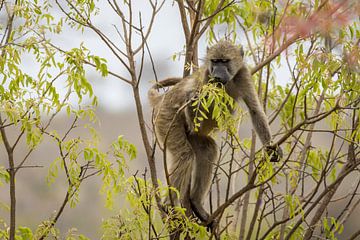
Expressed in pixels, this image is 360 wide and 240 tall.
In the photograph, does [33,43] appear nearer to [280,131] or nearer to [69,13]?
[69,13]

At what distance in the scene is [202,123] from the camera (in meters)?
5.74

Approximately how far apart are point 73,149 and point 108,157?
1.02 ft

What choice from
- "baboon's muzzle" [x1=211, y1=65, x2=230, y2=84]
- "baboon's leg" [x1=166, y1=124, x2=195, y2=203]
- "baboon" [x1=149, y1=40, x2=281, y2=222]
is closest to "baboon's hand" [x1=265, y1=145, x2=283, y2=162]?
"baboon" [x1=149, y1=40, x2=281, y2=222]

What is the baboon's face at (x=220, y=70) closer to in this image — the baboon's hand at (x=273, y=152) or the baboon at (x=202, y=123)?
the baboon at (x=202, y=123)

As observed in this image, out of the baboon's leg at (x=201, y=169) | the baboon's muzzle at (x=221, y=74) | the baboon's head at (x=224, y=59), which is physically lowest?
the baboon's leg at (x=201, y=169)

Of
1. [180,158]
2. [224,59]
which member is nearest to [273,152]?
[224,59]

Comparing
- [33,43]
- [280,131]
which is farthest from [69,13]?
[280,131]


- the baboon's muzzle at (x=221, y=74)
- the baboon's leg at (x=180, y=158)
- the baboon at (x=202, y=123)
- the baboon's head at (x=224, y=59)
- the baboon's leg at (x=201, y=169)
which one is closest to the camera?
the baboon's muzzle at (x=221, y=74)

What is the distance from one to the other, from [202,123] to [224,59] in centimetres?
65

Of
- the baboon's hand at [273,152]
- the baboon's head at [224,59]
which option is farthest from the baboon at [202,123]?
the baboon's hand at [273,152]

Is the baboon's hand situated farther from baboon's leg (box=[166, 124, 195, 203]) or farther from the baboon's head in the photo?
baboon's leg (box=[166, 124, 195, 203])

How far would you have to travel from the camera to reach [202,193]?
582 cm

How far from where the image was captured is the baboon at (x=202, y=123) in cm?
542

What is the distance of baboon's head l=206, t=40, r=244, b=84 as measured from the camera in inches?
208
